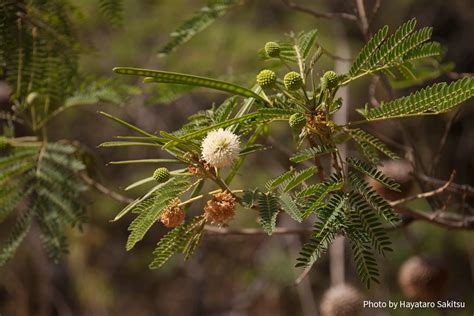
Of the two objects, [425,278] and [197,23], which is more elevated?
[197,23]

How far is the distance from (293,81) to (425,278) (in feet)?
6.56

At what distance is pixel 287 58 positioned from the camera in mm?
2143

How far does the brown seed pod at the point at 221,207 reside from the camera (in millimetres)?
1779

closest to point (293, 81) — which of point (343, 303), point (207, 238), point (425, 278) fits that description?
point (343, 303)

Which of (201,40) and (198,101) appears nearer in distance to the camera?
(201,40)

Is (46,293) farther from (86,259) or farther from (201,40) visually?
(201,40)

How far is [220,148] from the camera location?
1.71m

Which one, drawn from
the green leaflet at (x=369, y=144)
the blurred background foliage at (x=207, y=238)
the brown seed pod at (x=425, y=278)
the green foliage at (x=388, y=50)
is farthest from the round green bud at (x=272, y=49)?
the blurred background foliage at (x=207, y=238)

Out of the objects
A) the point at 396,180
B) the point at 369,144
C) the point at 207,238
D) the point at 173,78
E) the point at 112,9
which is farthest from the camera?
the point at 207,238

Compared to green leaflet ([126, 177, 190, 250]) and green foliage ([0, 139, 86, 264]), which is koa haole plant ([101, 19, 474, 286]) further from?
green foliage ([0, 139, 86, 264])

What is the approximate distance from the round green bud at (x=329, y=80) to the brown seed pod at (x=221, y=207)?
1.41ft

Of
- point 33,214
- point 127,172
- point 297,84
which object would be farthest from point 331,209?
point 127,172

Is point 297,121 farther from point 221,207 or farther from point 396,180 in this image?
point 396,180

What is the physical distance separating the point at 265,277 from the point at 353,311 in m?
2.55
